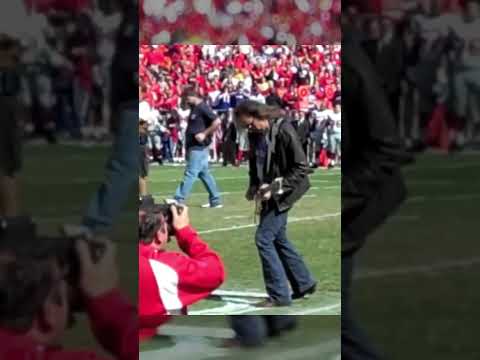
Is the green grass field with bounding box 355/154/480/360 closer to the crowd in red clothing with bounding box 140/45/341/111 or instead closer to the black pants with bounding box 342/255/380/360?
the black pants with bounding box 342/255/380/360

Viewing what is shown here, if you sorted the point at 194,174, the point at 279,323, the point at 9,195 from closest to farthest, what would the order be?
the point at 9,195
the point at 279,323
the point at 194,174

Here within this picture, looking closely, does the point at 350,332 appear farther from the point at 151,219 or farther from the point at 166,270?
the point at 151,219

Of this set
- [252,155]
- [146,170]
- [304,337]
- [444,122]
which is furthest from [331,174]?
[444,122]

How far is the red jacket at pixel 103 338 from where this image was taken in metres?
3.11

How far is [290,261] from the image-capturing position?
552 centimetres

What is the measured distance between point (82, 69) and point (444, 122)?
1.14 metres

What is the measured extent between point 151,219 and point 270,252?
110 centimetres

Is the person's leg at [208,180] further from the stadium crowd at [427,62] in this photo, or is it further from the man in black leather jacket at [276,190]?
the stadium crowd at [427,62]

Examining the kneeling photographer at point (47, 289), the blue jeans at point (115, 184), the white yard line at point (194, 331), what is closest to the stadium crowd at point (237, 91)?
the white yard line at point (194, 331)

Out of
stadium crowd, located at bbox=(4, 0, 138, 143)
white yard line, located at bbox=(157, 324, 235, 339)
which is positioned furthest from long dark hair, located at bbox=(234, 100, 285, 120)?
stadium crowd, located at bbox=(4, 0, 138, 143)

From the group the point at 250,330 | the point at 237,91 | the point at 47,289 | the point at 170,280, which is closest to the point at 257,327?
the point at 250,330

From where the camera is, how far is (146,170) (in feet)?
18.0

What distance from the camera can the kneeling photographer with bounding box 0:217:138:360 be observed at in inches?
122

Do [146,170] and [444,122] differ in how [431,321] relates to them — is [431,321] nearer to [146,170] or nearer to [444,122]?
[444,122]
